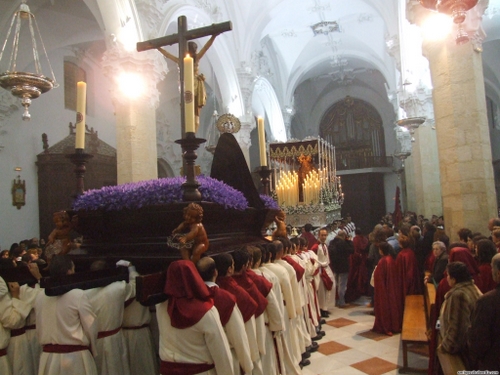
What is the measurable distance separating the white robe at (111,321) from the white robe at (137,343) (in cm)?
10

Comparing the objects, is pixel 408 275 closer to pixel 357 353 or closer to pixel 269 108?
pixel 357 353

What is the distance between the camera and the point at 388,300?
6.13 meters

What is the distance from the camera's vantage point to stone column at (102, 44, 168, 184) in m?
8.32

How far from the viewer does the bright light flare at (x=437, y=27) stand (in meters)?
6.42

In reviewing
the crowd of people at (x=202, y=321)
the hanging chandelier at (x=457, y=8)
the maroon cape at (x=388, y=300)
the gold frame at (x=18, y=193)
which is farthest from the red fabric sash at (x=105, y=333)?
the gold frame at (x=18, y=193)

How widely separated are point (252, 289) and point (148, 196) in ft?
3.57

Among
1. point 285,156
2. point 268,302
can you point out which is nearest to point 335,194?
point 285,156

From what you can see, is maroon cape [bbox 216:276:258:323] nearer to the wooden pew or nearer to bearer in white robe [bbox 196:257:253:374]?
bearer in white robe [bbox 196:257:253:374]

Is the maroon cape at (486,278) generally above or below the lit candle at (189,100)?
below

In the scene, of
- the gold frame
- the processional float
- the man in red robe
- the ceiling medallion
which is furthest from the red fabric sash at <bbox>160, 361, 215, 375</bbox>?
the ceiling medallion

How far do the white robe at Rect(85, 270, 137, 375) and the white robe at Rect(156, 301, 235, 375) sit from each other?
1.78 ft

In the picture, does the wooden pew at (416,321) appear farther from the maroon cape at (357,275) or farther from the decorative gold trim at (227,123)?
the decorative gold trim at (227,123)

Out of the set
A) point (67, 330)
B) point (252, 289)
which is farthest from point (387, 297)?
point (67, 330)

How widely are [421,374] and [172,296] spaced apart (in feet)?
10.4
